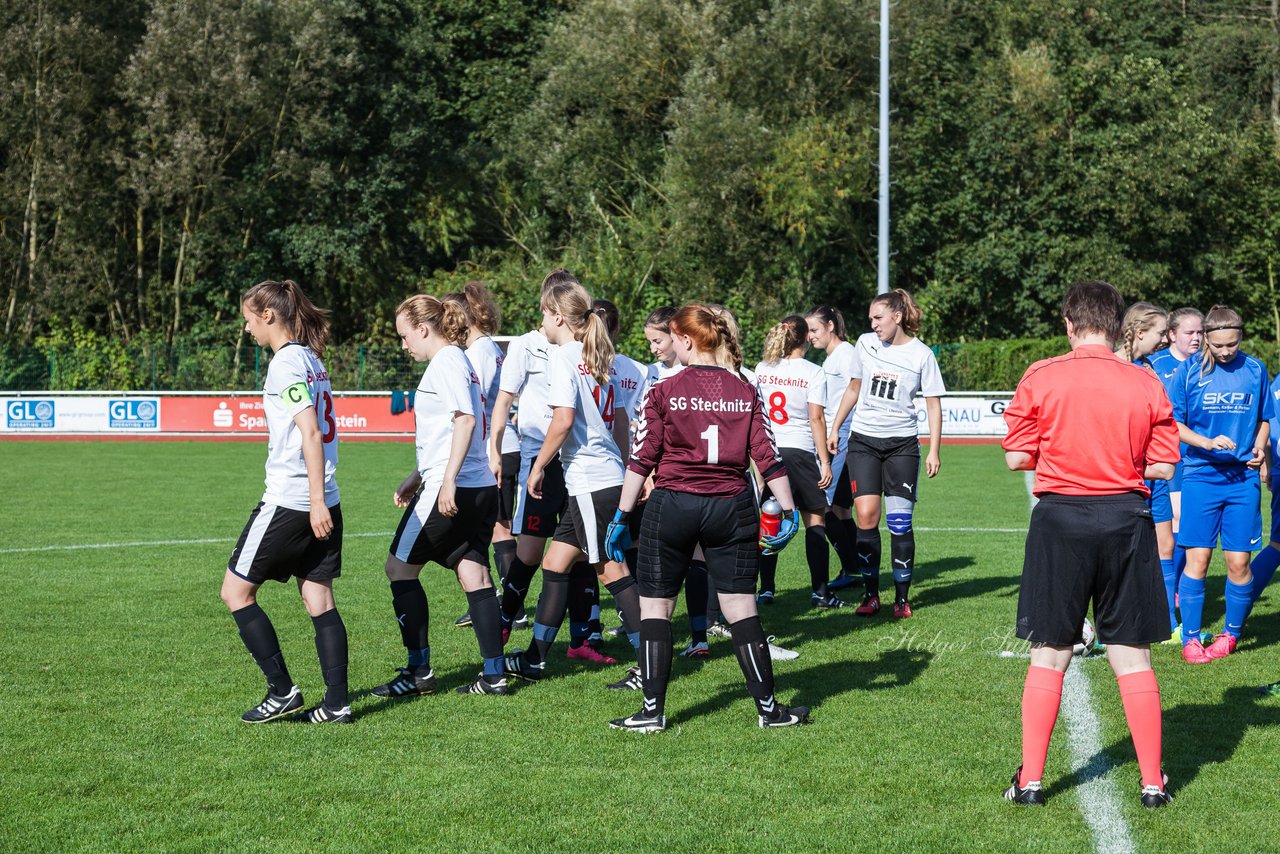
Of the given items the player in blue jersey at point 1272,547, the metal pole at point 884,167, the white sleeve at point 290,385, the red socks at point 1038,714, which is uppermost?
the metal pole at point 884,167

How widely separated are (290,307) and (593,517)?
185 cm

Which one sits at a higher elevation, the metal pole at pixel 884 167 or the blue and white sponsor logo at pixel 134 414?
the metal pole at pixel 884 167

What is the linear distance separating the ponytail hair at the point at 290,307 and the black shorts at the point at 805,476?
3966 millimetres

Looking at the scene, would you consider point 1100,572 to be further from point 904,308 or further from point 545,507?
point 904,308

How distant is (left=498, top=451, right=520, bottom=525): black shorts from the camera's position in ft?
26.8

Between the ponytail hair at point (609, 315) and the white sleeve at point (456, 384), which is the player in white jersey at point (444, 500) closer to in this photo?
the white sleeve at point (456, 384)

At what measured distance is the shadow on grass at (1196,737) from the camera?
522cm

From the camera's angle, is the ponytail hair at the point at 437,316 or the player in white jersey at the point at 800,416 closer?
the ponytail hair at the point at 437,316

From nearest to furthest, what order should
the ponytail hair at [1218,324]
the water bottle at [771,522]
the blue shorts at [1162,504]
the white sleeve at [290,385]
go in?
the white sleeve at [290,385]
the water bottle at [771,522]
the ponytail hair at [1218,324]
the blue shorts at [1162,504]

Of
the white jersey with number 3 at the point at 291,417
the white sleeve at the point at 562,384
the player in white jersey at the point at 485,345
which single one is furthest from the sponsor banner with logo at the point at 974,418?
the white jersey with number 3 at the point at 291,417

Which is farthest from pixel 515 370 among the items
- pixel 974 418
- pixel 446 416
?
pixel 974 418

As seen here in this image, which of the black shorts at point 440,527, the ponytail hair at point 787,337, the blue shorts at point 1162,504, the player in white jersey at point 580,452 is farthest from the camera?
the ponytail hair at point 787,337

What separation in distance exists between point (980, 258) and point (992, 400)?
11242mm

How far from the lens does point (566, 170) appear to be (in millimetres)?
39625
